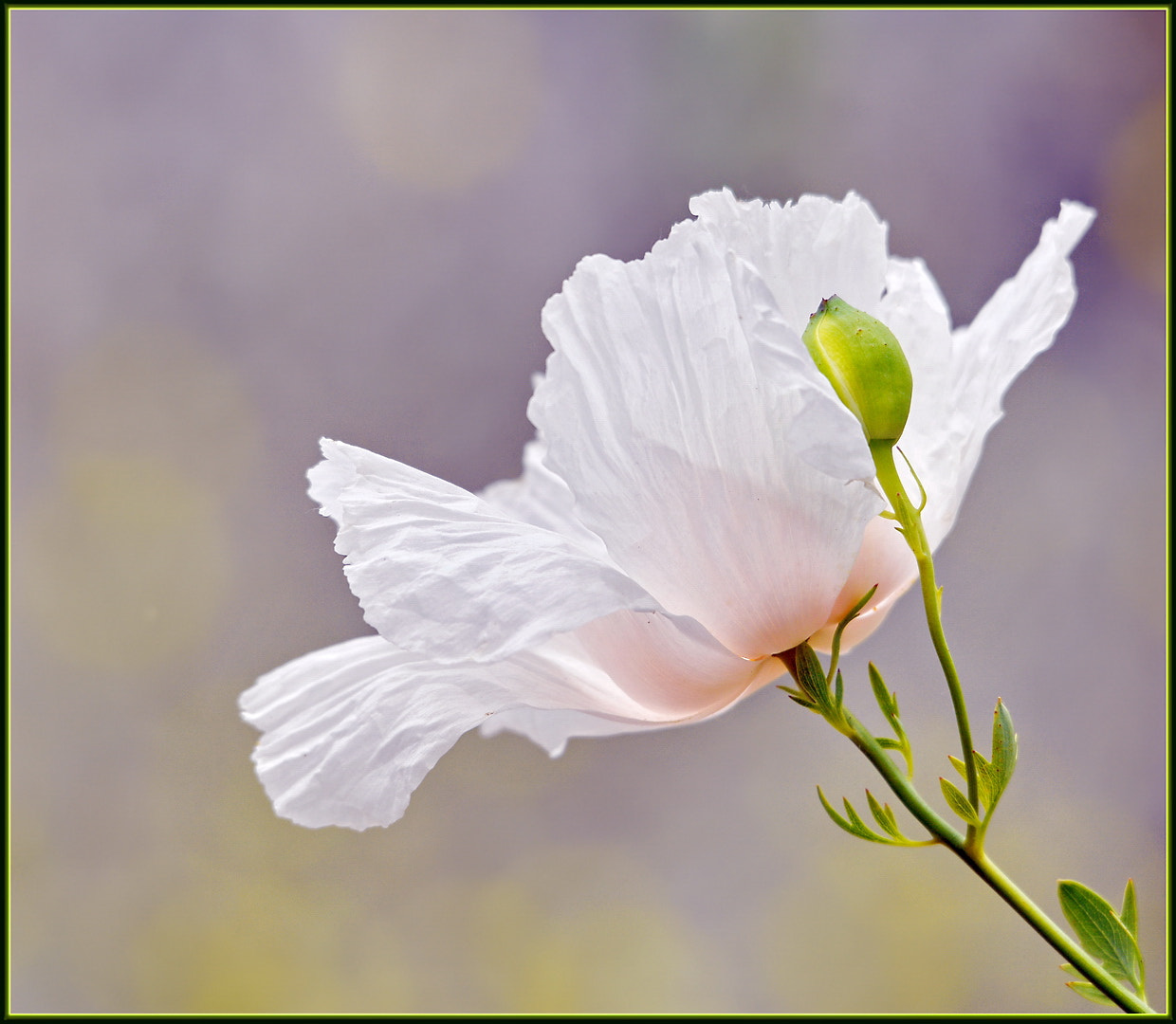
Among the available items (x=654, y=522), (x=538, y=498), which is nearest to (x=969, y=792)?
(x=654, y=522)

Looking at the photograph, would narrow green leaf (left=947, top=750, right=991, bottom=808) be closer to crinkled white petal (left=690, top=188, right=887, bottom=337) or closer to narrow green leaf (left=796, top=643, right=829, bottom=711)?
→ narrow green leaf (left=796, top=643, right=829, bottom=711)

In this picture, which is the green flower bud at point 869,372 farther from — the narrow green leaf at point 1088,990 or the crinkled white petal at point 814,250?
the narrow green leaf at point 1088,990

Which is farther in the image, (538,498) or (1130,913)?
(538,498)

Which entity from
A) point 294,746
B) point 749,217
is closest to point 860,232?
point 749,217

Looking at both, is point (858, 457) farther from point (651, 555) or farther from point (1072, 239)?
point (1072, 239)

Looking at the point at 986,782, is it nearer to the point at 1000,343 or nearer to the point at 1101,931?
the point at 1101,931
